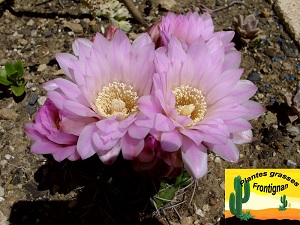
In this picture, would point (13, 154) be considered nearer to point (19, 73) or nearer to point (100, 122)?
point (19, 73)

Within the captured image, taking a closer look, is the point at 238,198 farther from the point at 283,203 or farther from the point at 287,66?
the point at 287,66

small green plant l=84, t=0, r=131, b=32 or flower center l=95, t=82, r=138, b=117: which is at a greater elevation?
flower center l=95, t=82, r=138, b=117

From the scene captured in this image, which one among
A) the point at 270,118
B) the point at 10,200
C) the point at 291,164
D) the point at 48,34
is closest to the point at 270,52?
the point at 270,118

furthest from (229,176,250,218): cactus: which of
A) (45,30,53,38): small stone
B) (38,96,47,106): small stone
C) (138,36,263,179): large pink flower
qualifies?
(45,30,53,38): small stone

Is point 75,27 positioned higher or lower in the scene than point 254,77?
higher

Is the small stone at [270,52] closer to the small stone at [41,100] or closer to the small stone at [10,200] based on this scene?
the small stone at [41,100]

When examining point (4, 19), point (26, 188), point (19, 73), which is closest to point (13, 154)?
point (26, 188)

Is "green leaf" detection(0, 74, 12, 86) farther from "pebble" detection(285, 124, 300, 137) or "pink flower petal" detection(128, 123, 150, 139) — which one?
"pebble" detection(285, 124, 300, 137)
